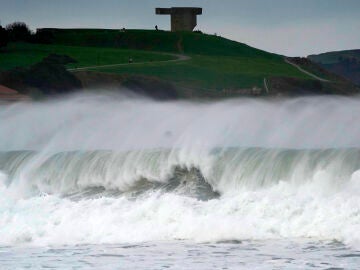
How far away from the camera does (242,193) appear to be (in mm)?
23078

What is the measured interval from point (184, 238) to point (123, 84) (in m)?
41.3

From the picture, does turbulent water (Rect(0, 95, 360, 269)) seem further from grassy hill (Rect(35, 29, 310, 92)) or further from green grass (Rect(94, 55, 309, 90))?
grassy hill (Rect(35, 29, 310, 92))

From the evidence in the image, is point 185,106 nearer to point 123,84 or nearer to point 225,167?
point 225,167

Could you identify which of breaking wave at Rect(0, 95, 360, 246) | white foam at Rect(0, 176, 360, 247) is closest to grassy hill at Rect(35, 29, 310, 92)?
breaking wave at Rect(0, 95, 360, 246)

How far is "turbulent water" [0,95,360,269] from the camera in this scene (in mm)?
20000

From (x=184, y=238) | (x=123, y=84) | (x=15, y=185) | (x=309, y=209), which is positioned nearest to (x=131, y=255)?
(x=184, y=238)

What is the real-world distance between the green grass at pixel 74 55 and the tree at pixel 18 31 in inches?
38.4

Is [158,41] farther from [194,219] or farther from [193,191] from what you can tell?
[194,219]

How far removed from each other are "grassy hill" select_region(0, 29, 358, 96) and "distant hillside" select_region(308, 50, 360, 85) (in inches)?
78.8

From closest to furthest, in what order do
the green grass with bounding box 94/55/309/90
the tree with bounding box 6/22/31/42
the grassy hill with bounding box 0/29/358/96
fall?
the green grass with bounding box 94/55/309/90 < the grassy hill with bounding box 0/29/358/96 < the tree with bounding box 6/22/31/42

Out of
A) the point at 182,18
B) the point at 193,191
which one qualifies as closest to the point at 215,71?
the point at 182,18

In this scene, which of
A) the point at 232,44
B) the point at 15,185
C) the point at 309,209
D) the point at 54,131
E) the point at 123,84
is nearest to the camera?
the point at 309,209

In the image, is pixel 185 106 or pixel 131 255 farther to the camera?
pixel 185 106

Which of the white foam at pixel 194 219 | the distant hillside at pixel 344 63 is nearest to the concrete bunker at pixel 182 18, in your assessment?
the distant hillside at pixel 344 63
